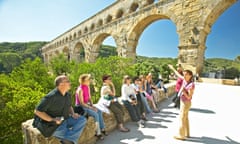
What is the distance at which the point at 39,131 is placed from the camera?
205cm

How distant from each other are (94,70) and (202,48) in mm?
7160

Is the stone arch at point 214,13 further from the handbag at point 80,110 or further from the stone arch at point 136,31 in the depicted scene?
the handbag at point 80,110

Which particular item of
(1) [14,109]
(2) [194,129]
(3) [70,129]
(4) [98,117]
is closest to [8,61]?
(1) [14,109]

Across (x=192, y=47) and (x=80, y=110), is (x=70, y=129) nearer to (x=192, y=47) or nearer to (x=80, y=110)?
(x=80, y=110)

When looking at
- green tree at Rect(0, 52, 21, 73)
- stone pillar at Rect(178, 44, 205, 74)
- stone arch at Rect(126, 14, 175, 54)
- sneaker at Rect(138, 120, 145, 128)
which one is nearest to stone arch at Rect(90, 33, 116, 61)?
stone arch at Rect(126, 14, 175, 54)

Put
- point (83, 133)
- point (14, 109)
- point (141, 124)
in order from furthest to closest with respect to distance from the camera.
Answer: point (14, 109) → point (141, 124) → point (83, 133)

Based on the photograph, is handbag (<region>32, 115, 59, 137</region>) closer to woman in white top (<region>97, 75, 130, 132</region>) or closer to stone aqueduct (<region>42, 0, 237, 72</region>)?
woman in white top (<region>97, 75, 130, 132</region>)

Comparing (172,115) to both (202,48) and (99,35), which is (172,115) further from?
(99,35)

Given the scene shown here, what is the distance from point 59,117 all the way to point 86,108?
31.1 inches

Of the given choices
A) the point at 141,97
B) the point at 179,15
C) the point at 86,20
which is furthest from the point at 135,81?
the point at 86,20

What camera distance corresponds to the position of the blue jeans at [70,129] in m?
2.13

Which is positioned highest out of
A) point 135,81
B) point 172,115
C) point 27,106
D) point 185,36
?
point 185,36

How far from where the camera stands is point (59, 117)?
6.95 feet

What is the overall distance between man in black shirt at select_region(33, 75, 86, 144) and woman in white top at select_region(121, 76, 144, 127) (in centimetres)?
150
